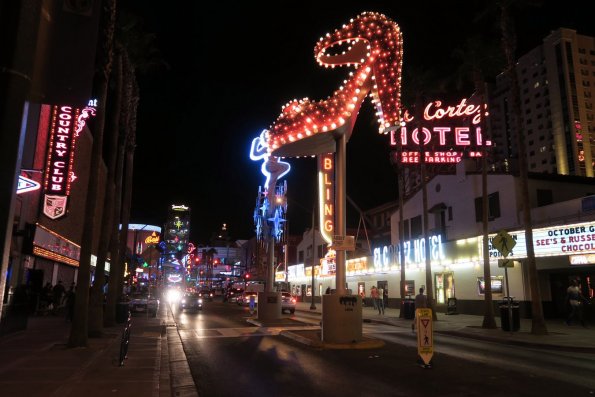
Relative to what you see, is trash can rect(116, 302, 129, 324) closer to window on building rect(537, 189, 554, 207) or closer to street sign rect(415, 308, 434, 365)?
street sign rect(415, 308, 434, 365)

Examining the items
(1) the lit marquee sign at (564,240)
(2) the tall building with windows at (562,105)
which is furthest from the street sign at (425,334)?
(2) the tall building with windows at (562,105)

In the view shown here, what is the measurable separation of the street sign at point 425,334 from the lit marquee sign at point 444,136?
26627 millimetres

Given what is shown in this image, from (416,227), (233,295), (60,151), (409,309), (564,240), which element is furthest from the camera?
(233,295)

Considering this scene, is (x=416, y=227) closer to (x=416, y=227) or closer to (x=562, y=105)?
(x=416, y=227)

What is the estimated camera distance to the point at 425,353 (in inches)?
423

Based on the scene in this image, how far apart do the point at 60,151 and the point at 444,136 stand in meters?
28.8

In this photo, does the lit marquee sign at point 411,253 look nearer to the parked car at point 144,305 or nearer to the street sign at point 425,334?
the parked car at point 144,305

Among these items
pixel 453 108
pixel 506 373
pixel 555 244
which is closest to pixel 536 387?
pixel 506 373

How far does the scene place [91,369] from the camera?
33.3 ft

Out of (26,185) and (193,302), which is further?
(193,302)

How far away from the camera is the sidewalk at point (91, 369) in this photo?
8102 millimetres

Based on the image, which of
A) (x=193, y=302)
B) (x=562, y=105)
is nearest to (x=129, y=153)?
(x=193, y=302)

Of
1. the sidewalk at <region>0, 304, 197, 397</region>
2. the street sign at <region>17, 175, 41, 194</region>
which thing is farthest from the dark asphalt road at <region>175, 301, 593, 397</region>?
the street sign at <region>17, 175, 41, 194</region>

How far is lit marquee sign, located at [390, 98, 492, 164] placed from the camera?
38.0m
